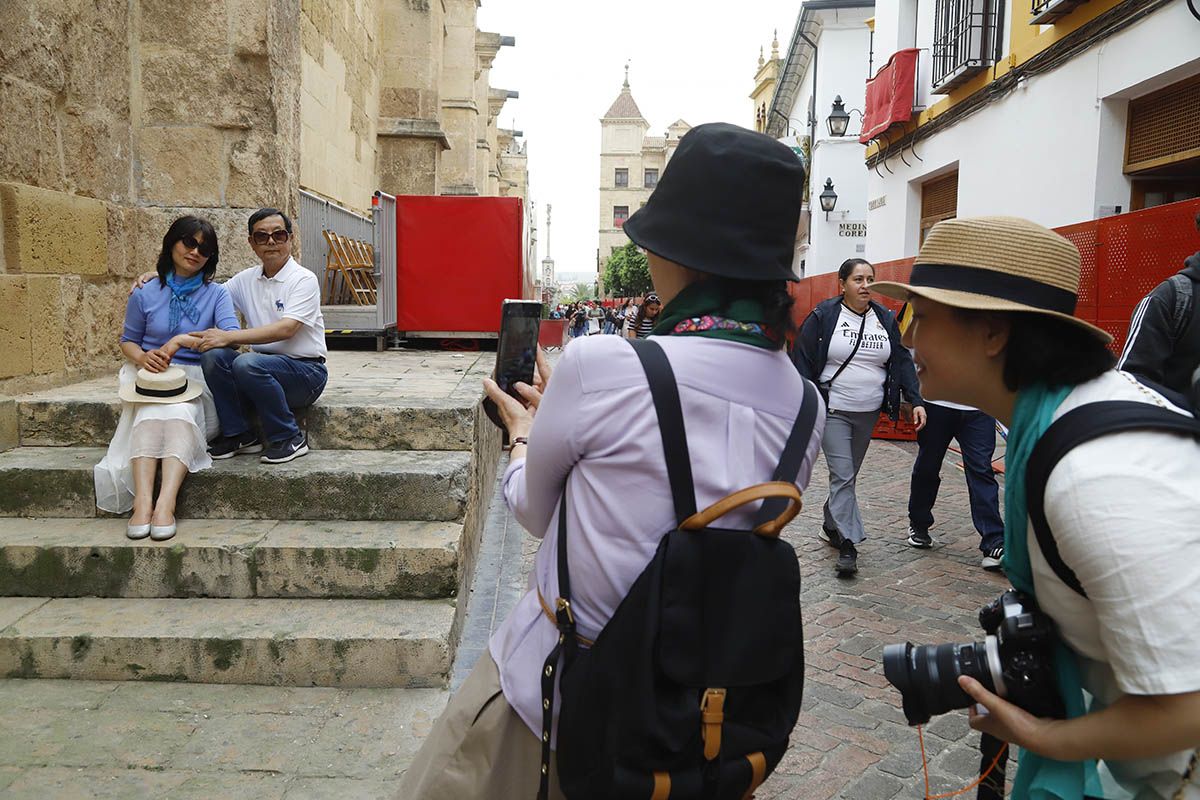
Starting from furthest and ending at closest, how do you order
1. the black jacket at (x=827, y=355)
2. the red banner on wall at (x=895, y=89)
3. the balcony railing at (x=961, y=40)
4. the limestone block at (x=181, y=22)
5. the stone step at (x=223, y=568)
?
the red banner on wall at (x=895, y=89)
the balcony railing at (x=961, y=40)
the limestone block at (x=181, y=22)
the black jacket at (x=827, y=355)
the stone step at (x=223, y=568)

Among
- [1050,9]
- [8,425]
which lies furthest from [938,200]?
[8,425]

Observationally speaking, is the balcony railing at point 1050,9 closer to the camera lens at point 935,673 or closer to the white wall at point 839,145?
the camera lens at point 935,673

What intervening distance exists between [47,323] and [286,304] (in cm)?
164

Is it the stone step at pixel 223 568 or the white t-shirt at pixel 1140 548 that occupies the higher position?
the white t-shirt at pixel 1140 548

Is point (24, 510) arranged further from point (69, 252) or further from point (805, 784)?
point (805, 784)

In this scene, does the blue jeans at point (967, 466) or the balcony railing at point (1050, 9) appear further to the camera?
the balcony railing at point (1050, 9)

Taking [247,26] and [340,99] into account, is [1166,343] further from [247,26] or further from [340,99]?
[340,99]

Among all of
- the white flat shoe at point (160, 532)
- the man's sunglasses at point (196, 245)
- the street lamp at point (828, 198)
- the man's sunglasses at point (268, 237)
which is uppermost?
the street lamp at point (828, 198)

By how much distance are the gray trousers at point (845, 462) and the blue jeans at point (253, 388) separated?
125 inches

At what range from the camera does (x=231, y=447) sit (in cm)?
489

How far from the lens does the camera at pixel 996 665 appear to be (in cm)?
152

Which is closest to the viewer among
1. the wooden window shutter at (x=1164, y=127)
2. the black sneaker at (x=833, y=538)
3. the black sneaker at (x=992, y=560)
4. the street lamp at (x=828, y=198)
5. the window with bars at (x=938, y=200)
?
the black sneaker at (x=992, y=560)

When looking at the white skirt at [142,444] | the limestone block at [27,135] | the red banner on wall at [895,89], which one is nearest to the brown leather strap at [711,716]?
the white skirt at [142,444]

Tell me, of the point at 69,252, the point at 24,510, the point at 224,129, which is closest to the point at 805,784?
the point at 24,510
